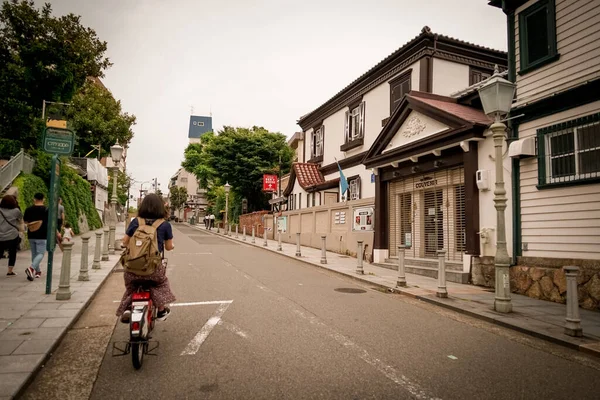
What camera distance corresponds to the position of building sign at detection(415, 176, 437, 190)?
41.3 ft

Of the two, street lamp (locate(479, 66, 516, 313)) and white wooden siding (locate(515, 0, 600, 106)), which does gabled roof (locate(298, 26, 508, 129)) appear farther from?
street lamp (locate(479, 66, 516, 313))

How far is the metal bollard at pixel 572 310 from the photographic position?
551 cm

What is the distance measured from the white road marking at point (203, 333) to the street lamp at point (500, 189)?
5034 millimetres

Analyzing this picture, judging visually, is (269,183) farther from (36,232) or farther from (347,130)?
(36,232)

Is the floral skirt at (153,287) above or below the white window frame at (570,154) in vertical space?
below

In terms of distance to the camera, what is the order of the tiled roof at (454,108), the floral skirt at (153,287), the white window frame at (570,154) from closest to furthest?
1. the floral skirt at (153,287)
2. the white window frame at (570,154)
3. the tiled roof at (454,108)

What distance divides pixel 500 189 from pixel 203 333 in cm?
592

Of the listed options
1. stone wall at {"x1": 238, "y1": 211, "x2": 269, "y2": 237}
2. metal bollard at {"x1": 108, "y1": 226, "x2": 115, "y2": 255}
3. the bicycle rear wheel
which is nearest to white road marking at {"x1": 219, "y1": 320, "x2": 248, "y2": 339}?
the bicycle rear wheel

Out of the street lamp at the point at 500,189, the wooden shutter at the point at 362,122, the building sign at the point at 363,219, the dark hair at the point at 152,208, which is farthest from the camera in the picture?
the wooden shutter at the point at 362,122

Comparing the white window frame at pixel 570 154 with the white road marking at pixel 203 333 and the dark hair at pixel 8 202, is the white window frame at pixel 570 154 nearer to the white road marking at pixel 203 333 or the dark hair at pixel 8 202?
the white road marking at pixel 203 333

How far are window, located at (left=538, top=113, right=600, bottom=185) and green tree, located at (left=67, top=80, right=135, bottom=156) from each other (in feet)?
78.3

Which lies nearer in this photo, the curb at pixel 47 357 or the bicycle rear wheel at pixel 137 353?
the curb at pixel 47 357

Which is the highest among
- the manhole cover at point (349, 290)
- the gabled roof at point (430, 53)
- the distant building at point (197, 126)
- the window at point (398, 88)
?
the distant building at point (197, 126)

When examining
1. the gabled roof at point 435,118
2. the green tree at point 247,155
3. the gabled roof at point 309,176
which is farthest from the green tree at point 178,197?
the gabled roof at point 435,118
